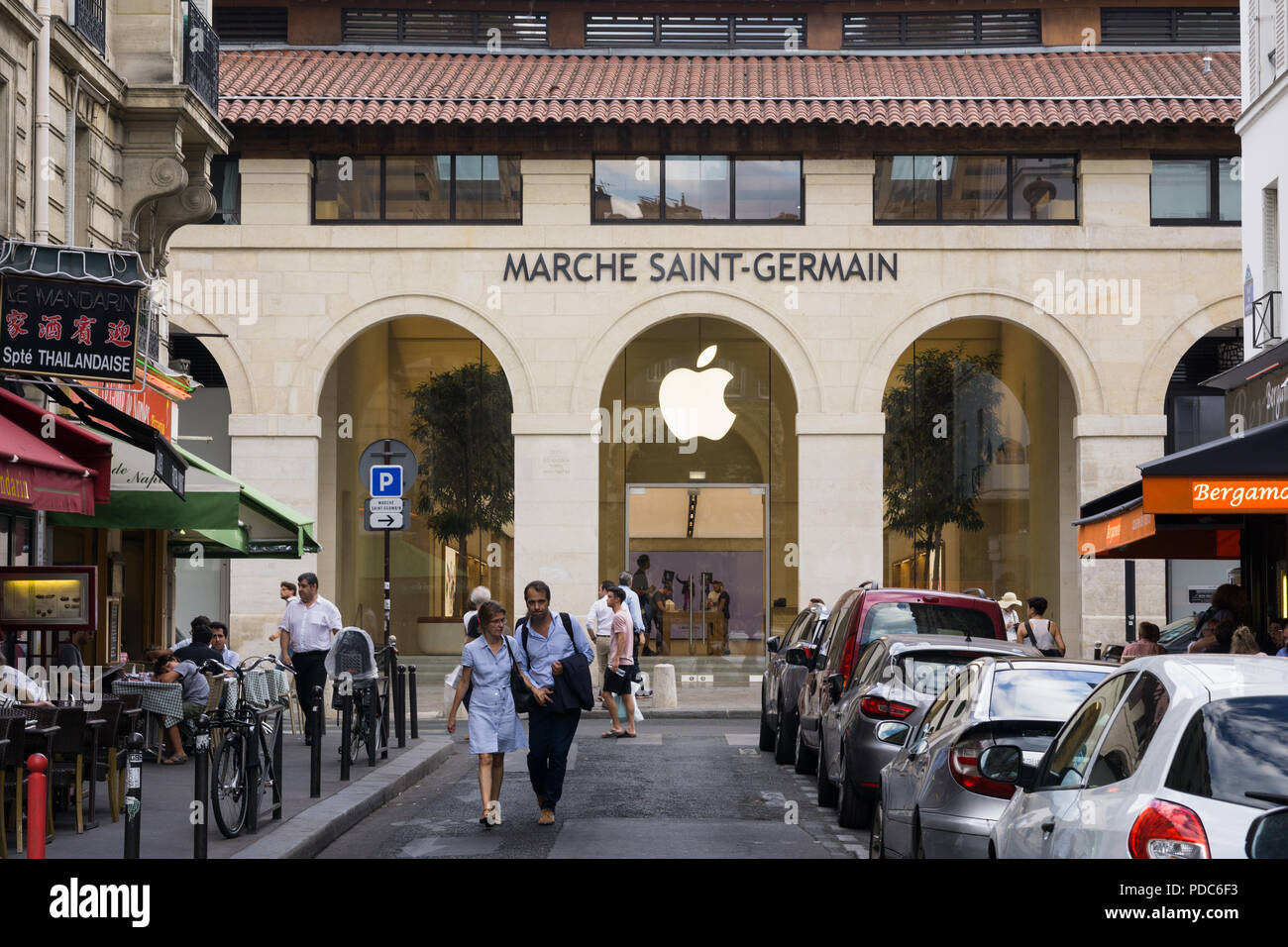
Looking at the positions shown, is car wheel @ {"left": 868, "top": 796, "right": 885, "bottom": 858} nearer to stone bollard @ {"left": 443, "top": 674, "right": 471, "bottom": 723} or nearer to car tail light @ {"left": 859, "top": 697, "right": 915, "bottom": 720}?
car tail light @ {"left": 859, "top": 697, "right": 915, "bottom": 720}

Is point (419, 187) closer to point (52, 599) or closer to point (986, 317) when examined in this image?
point (986, 317)

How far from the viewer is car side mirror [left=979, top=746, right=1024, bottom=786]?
6.83 meters

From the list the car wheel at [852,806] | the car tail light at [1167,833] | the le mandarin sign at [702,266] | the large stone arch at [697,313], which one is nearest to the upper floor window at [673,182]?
the le mandarin sign at [702,266]

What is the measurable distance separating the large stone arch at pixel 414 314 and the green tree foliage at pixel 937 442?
24.4 ft

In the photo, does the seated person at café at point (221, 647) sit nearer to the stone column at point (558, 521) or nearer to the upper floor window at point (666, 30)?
the stone column at point (558, 521)

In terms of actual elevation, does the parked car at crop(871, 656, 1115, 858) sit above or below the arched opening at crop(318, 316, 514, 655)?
below

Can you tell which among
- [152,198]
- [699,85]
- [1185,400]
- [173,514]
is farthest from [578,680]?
[1185,400]

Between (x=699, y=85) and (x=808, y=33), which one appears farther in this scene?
(x=808, y=33)

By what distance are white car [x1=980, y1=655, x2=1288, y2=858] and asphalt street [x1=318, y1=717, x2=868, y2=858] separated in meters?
5.34

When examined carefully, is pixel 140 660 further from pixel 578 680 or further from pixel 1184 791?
pixel 1184 791

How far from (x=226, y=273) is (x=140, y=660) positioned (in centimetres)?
1132

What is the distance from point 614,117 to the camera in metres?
30.7

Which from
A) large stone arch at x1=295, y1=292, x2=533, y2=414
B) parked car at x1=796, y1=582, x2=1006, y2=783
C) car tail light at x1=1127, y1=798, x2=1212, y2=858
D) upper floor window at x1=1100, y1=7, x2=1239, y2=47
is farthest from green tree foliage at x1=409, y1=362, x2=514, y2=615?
car tail light at x1=1127, y1=798, x2=1212, y2=858

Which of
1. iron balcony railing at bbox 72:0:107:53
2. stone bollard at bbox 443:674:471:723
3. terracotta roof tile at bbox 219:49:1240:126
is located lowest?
stone bollard at bbox 443:674:471:723
